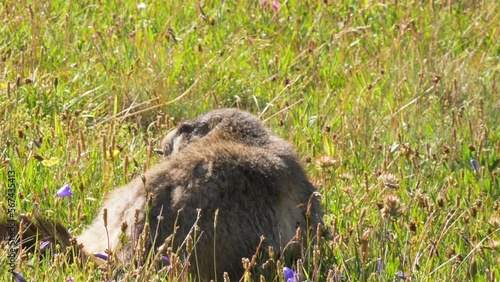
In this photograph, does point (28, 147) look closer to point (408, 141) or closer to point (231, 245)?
point (231, 245)

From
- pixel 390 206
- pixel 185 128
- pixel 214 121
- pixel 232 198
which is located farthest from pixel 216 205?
pixel 185 128

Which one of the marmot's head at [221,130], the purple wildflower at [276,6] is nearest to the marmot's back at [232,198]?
the marmot's head at [221,130]

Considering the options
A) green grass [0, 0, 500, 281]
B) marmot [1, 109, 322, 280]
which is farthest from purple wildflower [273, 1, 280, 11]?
marmot [1, 109, 322, 280]

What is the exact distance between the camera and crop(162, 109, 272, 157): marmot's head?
537cm

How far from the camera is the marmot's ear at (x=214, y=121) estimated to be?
5617 millimetres

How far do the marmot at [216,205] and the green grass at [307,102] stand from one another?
7.1 inches

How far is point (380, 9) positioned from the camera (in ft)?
27.9

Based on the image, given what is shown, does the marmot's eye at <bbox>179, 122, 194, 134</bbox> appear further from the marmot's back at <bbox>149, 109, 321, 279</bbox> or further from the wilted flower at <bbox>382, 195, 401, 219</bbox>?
the wilted flower at <bbox>382, 195, 401, 219</bbox>

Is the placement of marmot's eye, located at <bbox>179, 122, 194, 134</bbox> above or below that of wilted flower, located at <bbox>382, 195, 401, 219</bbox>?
below

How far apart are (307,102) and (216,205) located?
243 centimetres

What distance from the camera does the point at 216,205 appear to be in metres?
4.46

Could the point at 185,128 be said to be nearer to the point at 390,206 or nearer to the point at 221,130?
the point at 221,130

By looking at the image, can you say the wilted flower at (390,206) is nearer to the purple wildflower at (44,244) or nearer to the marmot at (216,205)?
the marmot at (216,205)

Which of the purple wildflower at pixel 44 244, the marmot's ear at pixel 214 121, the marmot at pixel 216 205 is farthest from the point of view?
the marmot's ear at pixel 214 121
